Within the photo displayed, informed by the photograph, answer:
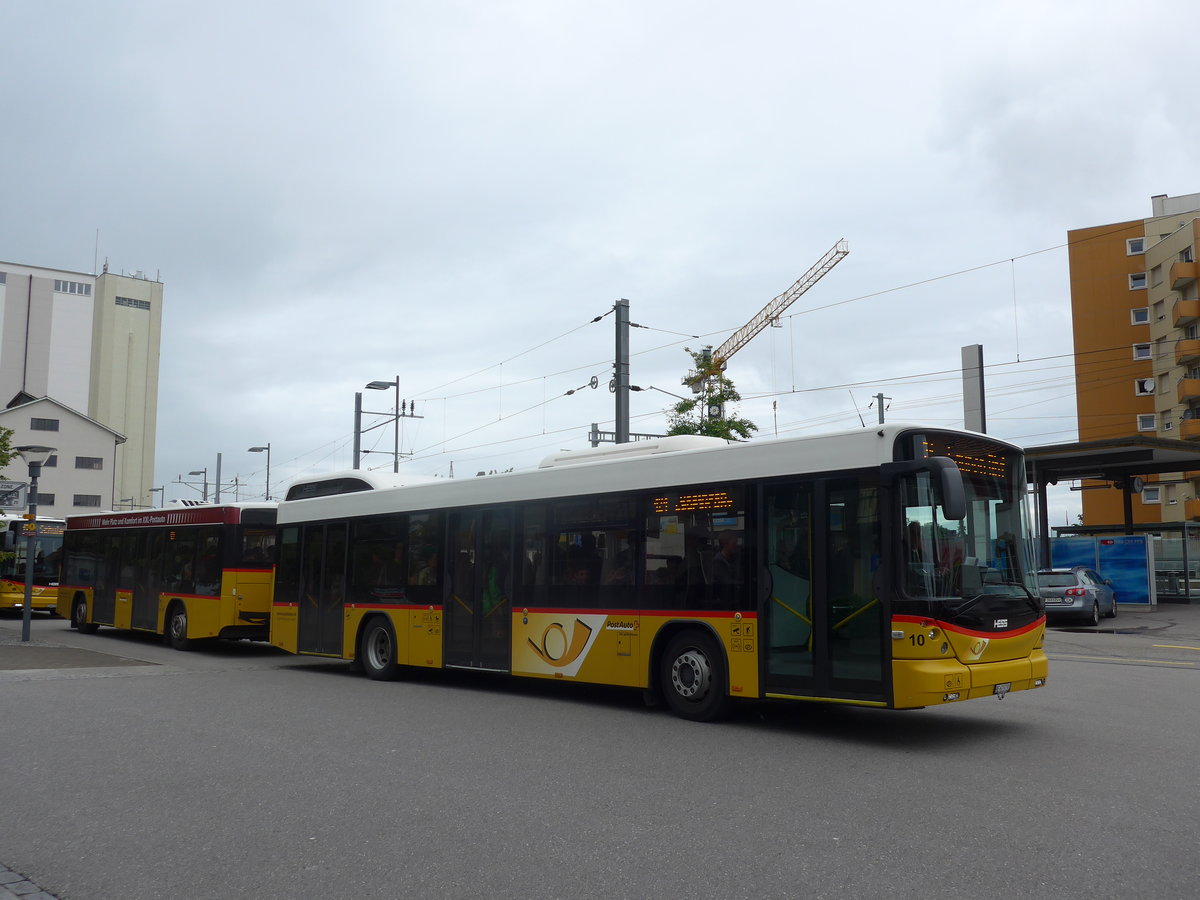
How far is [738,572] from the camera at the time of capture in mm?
10164

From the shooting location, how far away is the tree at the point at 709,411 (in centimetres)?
3188

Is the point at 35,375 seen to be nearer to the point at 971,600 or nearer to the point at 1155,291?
the point at 1155,291

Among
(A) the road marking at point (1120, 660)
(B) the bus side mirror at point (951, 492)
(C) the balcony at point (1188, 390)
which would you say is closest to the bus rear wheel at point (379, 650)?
(B) the bus side mirror at point (951, 492)

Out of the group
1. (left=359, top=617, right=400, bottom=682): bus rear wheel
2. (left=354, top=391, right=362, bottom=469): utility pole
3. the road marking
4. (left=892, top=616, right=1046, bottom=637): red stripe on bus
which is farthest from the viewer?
(left=354, top=391, right=362, bottom=469): utility pole

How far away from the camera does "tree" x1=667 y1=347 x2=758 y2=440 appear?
31.9m

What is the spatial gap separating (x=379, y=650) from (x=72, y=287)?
91048 mm

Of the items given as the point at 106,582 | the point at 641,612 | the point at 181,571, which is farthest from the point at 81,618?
the point at 641,612

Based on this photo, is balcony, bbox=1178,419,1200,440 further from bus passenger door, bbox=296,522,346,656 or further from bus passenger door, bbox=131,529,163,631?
bus passenger door, bbox=296,522,346,656

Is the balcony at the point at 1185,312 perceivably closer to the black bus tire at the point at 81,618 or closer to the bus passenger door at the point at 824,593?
the black bus tire at the point at 81,618

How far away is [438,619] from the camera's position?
45.5ft

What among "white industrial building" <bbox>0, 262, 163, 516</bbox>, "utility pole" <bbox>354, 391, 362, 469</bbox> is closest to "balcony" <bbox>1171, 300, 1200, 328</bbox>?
"utility pole" <bbox>354, 391, 362, 469</bbox>

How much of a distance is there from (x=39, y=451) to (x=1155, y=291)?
62.6 meters

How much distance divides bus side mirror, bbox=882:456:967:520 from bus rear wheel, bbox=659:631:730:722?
258cm

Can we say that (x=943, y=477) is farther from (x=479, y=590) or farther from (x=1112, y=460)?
(x=1112, y=460)
